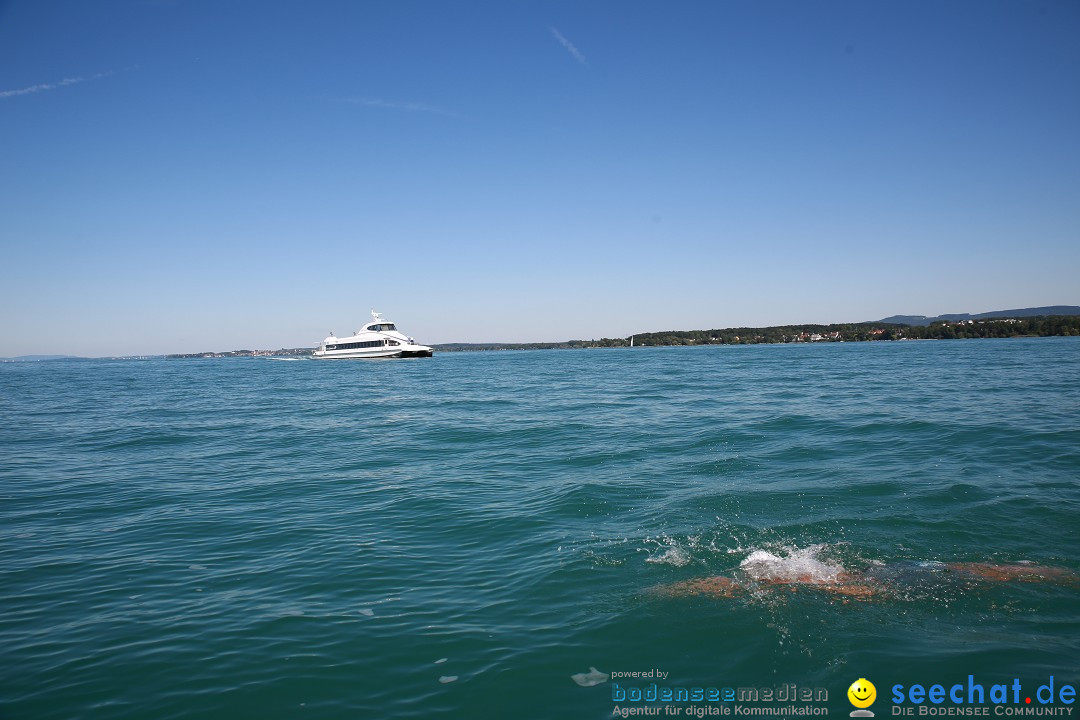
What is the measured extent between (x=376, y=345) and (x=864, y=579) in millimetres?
111644

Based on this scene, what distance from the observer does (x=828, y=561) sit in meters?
8.16

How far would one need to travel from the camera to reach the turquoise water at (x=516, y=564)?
574cm

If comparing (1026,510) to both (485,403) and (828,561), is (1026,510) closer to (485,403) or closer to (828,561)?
(828,561)

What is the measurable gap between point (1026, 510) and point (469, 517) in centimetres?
1065

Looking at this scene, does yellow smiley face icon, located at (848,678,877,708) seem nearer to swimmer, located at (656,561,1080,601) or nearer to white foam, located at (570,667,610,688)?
swimmer, located at (656,561,1080,601)

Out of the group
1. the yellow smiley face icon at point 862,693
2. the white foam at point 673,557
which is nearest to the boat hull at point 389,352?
the white foam at point 673,557

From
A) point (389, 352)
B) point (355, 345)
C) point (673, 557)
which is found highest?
point (355, 345)

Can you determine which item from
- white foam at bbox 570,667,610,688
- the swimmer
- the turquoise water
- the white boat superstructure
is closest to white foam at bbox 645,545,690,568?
the turquoise water

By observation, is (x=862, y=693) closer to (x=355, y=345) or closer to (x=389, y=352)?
(x=389, y=352)

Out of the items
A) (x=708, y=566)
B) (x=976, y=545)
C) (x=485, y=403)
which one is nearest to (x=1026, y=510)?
(x=976, y=545)

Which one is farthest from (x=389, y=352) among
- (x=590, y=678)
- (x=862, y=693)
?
(x=862, y=693)

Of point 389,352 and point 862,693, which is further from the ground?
point 389,352

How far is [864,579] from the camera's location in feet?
24.7

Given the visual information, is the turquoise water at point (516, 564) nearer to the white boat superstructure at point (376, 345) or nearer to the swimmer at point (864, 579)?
the swimmer at point (864, 579)
